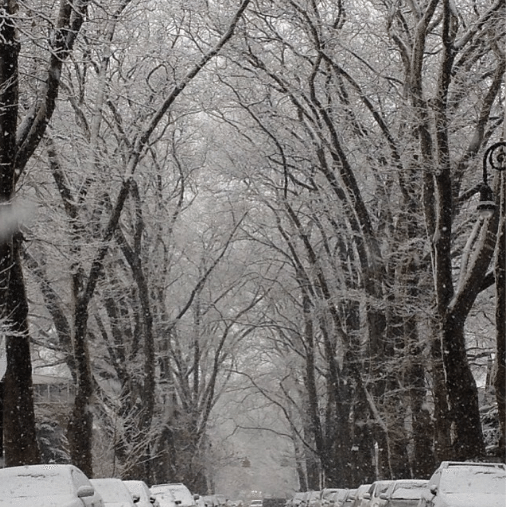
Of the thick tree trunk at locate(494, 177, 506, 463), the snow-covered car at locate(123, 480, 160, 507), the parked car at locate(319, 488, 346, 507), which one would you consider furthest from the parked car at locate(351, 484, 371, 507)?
the parked car at locate(319, 488, 346, 507)

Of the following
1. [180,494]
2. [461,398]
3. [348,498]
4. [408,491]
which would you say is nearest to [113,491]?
[408,491]

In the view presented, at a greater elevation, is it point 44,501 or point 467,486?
point 44,501

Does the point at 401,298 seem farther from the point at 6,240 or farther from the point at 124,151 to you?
the point at 6,240

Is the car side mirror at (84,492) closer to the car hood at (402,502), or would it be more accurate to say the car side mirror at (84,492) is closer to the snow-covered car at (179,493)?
the car hood at (402,502)

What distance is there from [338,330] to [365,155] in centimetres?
666

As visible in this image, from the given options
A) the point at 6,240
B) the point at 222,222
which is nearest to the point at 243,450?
the point at 222,222

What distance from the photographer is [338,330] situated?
3275 centimetres

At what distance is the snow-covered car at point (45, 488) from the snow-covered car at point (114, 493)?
414 centimetres

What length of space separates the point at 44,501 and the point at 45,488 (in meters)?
0.69

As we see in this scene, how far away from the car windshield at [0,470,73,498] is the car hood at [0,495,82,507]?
0.67ft

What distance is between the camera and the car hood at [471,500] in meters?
14.6

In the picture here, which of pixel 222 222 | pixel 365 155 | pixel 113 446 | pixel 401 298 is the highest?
pixel 222 222

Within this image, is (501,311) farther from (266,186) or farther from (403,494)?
(266,186)

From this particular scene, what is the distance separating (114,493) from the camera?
19938 mm
